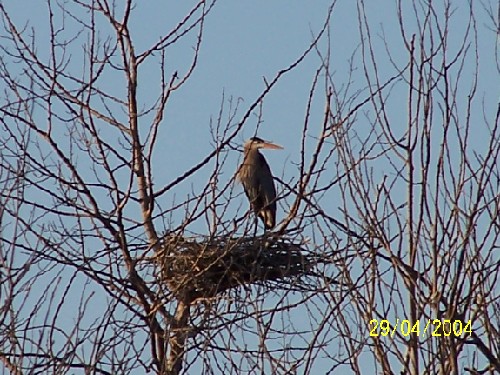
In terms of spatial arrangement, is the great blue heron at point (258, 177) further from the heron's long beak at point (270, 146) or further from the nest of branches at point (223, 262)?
the nest of branches at point (223, 262)

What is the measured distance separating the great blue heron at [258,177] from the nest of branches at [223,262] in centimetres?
301

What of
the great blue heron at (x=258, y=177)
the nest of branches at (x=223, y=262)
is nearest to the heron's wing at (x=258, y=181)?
the great blue heron at (x=258, y=177)

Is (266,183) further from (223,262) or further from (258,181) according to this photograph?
(223,262)

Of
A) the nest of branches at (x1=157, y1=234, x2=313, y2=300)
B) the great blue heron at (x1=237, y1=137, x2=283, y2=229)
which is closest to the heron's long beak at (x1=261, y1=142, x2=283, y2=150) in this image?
the great blue heron at (x1=237, y1=137, x2=283, y2=229)

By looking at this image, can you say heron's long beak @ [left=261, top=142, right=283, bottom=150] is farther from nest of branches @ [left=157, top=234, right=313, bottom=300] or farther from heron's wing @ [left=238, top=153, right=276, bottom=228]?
nest of branches @ [left=157, top=234, right=313, bottom=300]

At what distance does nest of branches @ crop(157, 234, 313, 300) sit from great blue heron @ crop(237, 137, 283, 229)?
3.01 meters

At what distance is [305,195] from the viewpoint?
6.06 m

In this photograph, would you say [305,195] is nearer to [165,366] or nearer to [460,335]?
[165,366]

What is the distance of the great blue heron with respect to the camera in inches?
424

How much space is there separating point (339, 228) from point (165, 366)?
1.01 m

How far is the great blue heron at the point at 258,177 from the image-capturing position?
1078cm

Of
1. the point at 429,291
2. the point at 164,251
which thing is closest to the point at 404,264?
the point at 429,291

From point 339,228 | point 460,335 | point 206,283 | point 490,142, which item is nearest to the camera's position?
point 460,335

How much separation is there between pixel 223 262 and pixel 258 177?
156 inches
